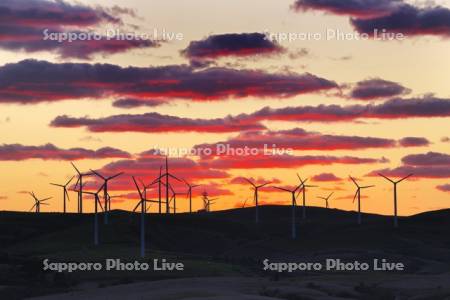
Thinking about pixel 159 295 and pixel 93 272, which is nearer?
pixel 159 295

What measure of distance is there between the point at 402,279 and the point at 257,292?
120 ft

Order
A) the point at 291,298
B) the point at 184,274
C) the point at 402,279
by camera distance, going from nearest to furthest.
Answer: the point at 291,298, the point at 402,279, the point at 184,274

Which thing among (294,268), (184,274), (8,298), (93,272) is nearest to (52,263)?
(93,272)

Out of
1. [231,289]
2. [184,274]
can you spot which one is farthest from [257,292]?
[184,274]

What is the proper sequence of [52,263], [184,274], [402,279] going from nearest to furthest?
[402,279], [184,274], [52,263]

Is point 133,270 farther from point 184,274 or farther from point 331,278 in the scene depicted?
point 331,278

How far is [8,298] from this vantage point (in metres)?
124

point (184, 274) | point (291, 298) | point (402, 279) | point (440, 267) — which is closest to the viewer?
point (291, 298)

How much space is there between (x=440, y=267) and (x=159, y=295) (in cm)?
9530

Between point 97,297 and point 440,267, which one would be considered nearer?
point 97,297

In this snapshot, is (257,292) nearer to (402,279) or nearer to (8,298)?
(8,298)

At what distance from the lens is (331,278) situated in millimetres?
149875

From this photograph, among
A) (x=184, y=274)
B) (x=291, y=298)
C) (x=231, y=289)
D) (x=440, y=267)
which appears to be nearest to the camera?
(x=291, y=298)

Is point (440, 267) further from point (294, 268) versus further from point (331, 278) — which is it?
point (331, 278)
